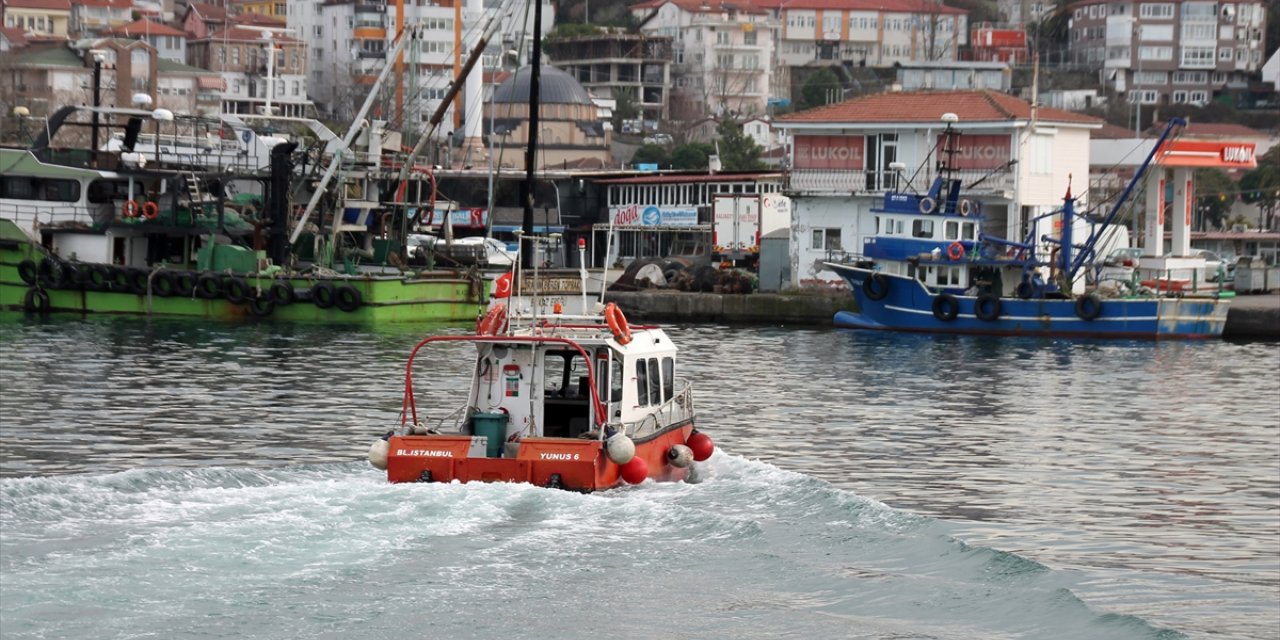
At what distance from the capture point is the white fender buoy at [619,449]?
67.7 ft

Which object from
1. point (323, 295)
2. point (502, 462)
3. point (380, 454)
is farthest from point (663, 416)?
point (323, 295)

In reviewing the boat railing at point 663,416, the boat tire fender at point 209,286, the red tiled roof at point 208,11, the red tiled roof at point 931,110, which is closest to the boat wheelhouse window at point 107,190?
the boat tire fender at point 209,286

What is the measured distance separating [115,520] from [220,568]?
2348mm

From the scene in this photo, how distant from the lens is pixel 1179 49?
5002 inches

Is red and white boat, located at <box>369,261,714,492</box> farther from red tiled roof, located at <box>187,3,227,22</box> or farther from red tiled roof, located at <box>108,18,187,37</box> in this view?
red tiled roof, located at <box>187,3,227,22</box>

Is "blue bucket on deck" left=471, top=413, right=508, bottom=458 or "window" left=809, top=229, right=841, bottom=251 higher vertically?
"window" left=809, top=229, right=841, bottom=251

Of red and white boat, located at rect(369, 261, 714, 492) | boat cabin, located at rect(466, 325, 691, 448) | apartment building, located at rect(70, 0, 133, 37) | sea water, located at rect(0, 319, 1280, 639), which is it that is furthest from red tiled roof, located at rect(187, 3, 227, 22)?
boat cabin, located at rect(466, 325, 691, 448)

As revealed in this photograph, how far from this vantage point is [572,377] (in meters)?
23.2

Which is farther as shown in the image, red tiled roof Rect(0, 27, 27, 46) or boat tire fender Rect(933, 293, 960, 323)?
red tiled roof Rect(0, 27, 27, 46)

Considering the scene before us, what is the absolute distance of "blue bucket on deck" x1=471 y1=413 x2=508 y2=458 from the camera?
21.3 metres

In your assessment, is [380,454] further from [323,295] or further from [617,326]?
[323,295]

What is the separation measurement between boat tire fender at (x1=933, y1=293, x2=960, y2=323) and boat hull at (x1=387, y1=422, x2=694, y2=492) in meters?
31.6

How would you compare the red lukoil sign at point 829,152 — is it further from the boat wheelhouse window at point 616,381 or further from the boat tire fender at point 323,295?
the boat wheelhouse window at point 616,381

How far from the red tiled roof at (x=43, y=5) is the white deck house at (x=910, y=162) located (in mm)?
85853
